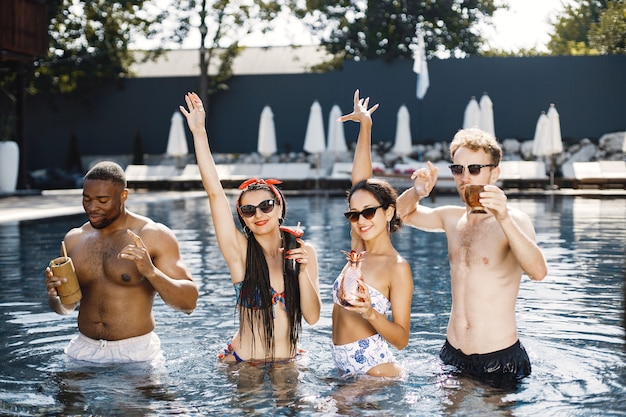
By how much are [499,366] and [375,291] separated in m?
0.81

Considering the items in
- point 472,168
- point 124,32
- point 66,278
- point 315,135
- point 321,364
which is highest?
point 124,32

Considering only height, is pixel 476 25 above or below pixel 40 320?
above

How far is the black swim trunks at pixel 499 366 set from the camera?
4.75m

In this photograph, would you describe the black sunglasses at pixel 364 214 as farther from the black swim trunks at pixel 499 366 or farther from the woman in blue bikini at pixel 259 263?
the black swim trunks at pixel 499 366

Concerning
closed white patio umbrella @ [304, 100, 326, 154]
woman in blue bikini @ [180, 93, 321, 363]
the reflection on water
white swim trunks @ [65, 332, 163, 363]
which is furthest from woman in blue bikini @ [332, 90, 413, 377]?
closed white patio umbrella @ [304, 100, 326, 154]

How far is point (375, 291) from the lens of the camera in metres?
4.58

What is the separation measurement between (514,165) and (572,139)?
16.3 ft

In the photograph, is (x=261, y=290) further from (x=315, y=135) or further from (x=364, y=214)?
(x=315, y=135)

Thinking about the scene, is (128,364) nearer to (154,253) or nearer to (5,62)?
(154,253)

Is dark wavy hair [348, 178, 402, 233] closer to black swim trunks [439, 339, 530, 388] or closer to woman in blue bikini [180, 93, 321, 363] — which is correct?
woman in blue bikini [180, 93, 321, 363]

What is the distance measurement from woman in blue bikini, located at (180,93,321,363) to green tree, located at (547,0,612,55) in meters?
30.9

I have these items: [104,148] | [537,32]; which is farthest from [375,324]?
[537,32]

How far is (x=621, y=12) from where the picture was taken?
81.8 ft

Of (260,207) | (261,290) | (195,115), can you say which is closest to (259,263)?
(261,290)
